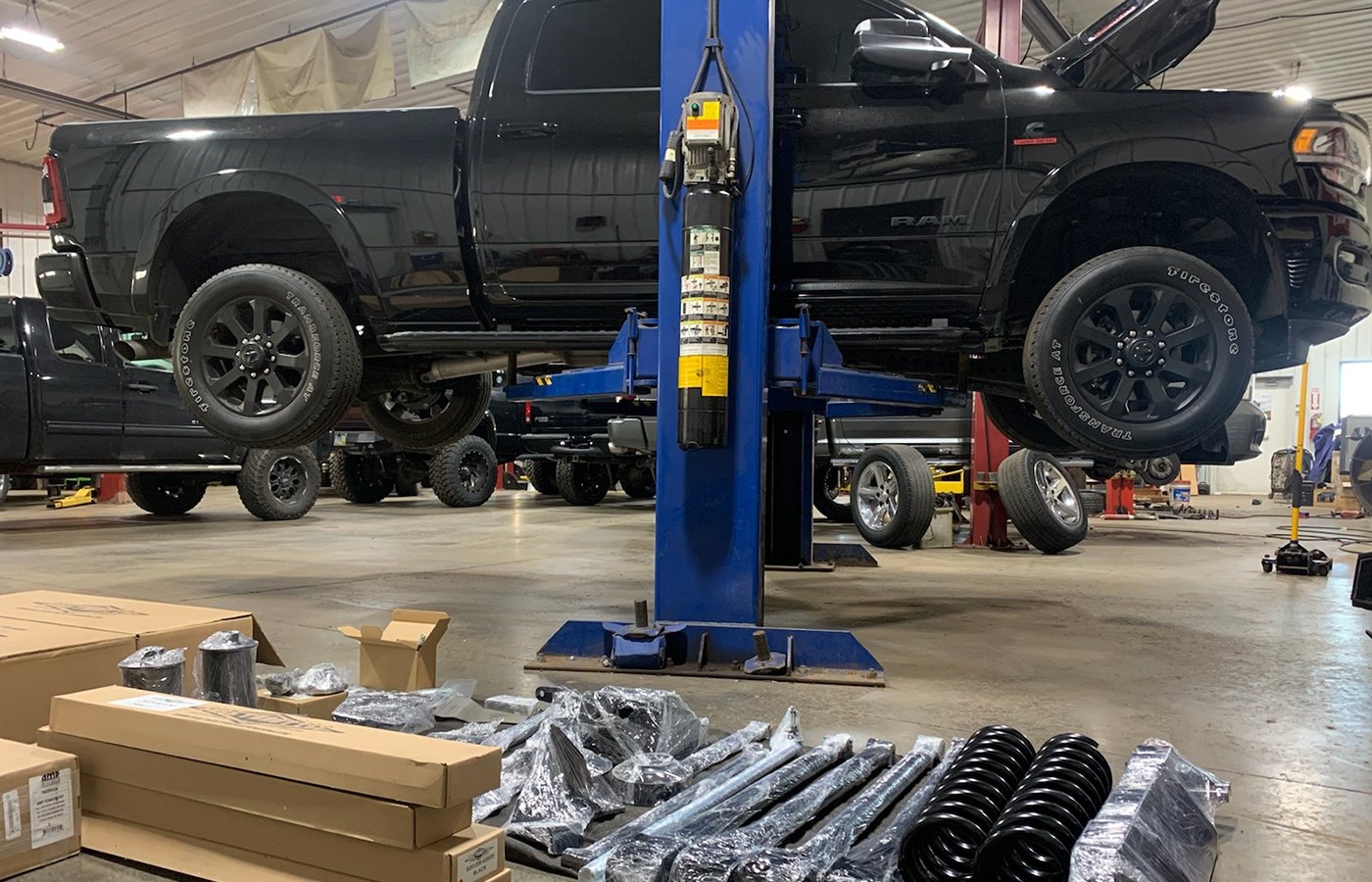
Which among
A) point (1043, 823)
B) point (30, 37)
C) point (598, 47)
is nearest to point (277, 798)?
point (1043, 823)

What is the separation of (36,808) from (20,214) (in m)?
18.8

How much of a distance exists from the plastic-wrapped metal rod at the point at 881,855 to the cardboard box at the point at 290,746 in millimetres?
557

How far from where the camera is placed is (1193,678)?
2.81 meters

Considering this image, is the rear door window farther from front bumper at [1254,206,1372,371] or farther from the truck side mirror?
front bumper at [1254,206,1372,371]

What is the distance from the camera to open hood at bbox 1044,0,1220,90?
10.3ft

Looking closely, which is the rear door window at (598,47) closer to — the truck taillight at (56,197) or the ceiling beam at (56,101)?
the truck taillight at (56,197)

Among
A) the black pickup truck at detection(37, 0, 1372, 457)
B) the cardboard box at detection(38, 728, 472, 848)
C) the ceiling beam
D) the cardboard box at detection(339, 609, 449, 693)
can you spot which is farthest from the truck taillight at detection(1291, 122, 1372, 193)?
the ceiling beam

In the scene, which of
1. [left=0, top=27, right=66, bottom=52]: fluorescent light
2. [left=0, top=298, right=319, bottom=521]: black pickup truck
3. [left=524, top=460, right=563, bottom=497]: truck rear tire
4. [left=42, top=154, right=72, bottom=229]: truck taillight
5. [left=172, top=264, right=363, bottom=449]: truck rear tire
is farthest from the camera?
[left=524, top=460, right=563, bottom=497]: truck rear tire

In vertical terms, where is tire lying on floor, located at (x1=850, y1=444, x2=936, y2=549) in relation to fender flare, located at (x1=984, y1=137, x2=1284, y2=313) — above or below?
below

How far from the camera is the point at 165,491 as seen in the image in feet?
28.5

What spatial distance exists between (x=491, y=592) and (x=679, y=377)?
2.04m

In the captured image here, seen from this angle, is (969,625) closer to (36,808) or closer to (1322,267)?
(1322,267)

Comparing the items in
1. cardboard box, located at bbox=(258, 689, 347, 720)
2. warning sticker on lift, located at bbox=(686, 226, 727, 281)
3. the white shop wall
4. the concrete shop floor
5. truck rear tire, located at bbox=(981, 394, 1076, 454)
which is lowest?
the concrete shop floor

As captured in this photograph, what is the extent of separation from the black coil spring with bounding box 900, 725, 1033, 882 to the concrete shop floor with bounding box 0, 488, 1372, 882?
39cm
